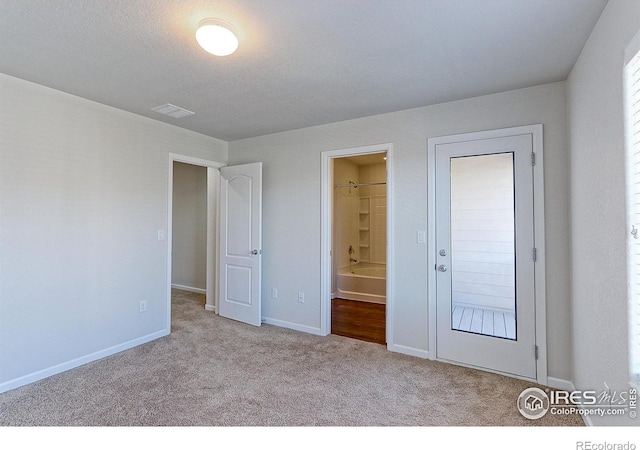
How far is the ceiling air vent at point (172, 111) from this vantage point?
124 inches

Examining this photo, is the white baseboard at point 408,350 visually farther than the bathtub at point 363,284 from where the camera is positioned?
No

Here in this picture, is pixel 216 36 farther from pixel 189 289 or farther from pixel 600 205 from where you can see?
pixel 189 289

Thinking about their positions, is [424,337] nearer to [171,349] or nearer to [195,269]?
[171,349]

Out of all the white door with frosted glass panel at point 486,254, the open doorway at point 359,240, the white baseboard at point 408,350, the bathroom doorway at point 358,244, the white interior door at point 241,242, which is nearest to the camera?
the white door with frosted glass panel at point 486,254

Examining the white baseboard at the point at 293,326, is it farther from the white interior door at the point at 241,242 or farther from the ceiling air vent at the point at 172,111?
the ceiling air vent at the point at 172,111

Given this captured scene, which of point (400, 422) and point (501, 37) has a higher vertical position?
point (501, 37)

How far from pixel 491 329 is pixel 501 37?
2.32m

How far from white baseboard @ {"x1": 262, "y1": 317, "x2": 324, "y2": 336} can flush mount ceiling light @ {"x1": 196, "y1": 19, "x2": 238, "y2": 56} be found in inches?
118

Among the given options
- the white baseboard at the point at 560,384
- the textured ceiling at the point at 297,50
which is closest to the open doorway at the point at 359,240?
the white baseboard at the point at 560,384

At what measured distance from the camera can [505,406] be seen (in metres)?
2.26

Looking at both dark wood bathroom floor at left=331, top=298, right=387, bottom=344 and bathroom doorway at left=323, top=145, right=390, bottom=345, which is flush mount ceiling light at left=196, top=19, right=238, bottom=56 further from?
dark wood bathroom floor at left=331, top=298, right=387, bottom=344

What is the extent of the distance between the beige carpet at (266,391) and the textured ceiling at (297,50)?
2428 mm

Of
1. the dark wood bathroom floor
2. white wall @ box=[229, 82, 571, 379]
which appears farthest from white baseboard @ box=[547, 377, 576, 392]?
the dark wood bathroom floor

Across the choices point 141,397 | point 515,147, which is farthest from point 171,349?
point 515,147
